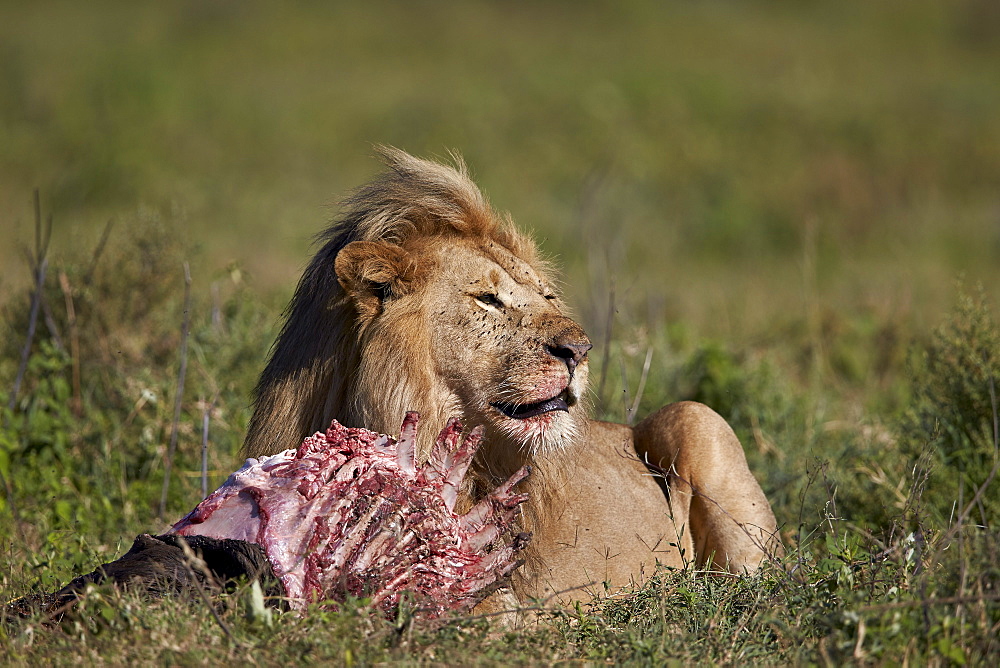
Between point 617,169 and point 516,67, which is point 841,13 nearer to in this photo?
point 516,67

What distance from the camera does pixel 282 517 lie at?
3010mm

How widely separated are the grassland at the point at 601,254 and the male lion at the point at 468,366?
422 millimetres

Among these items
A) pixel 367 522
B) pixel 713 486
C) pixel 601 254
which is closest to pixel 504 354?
pixel 367 522

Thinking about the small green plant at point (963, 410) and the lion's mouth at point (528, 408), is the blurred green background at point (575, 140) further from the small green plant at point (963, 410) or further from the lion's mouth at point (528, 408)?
the lion's mouth at point (528, 408)

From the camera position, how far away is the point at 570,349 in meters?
3.44

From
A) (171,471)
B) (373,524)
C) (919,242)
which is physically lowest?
(919,242)

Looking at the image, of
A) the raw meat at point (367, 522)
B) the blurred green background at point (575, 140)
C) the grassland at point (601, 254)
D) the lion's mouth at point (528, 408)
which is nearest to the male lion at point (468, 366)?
the lion's mouth at point (528, 408)

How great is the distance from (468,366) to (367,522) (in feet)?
2.26

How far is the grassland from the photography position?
3.05 m

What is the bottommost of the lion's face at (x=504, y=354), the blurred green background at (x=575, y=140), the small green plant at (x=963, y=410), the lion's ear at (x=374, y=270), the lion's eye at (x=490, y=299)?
the blurred green background at (x=575, y=140)

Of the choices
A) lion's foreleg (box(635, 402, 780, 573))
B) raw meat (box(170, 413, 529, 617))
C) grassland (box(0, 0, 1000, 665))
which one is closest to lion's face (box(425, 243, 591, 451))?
raw meat (box(170, 413, 529, 617))

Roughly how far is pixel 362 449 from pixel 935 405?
3281mm

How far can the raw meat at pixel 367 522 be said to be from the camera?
2.99m

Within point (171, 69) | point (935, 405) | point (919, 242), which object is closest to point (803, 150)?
point (919, 242)
